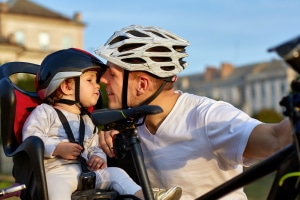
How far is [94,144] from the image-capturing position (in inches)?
147

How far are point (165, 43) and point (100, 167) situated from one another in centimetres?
71

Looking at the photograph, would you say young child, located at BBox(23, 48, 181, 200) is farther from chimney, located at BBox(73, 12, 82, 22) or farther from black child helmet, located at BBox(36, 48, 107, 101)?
chimney, located at BBox(73, 12, 82, 22)

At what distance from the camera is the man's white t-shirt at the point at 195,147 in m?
3.08

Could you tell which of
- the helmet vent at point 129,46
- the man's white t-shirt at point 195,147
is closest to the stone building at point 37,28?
the man's white t-shirt at point 195,147

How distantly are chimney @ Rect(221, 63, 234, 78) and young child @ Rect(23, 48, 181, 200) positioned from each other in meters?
99.3

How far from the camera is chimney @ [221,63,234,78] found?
103m

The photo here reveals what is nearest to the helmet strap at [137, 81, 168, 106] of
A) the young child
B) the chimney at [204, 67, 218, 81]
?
the young child

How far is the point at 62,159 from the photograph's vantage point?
3.48 metres

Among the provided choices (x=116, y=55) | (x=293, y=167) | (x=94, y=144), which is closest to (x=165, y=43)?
(x=116, y=55)

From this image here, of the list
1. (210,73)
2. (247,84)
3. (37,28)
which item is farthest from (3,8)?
(210,73)

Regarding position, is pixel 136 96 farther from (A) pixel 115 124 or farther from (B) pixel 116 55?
(A) pixel 115 124

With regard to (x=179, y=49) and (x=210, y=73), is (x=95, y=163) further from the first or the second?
(x=210, y=73)

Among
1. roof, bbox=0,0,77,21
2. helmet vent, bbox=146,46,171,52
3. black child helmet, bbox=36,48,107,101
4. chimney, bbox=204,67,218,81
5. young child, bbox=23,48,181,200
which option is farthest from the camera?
chimney, bbox=204,67,218,81

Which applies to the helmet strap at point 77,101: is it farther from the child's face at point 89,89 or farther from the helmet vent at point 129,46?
the helmet vent at point 129,46
